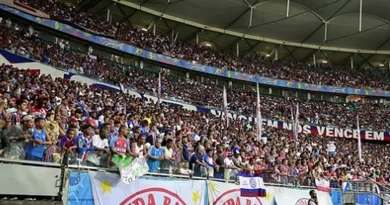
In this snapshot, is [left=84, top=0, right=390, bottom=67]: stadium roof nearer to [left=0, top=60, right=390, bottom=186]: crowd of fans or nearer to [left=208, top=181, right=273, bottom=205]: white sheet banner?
[left=0, top=60, right=390, bottom=186]: crowd of fans

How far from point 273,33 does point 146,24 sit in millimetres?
11769

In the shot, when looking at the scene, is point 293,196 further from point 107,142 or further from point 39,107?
point 39,107

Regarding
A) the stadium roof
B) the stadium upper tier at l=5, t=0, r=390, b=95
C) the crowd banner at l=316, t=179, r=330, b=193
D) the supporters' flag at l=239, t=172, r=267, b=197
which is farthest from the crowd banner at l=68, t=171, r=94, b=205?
the stadium roof

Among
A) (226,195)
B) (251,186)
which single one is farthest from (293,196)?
(226,195)

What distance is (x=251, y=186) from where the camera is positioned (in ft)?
35.4

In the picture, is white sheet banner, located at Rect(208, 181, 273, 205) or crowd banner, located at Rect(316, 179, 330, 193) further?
crowd banner, located at Rect(316, 179, 330, 193)

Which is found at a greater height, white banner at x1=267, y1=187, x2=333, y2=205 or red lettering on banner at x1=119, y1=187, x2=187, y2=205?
red lettering on banner at x1=119, y1=187, x2=187, y2=205

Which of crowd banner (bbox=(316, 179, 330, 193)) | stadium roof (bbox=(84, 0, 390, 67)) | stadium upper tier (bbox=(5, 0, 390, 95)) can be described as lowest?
crowd banner (bbox=(316, 179, 330, 193))

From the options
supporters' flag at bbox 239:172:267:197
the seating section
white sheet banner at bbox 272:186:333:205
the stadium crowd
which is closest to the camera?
the stadium crowd

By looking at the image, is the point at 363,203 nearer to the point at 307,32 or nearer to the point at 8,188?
the point at 8,188

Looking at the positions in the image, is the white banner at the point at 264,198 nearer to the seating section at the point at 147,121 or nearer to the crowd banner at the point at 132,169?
the seating section at the point at 147,121

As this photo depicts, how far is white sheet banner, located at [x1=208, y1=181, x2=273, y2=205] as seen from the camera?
9.99 meters

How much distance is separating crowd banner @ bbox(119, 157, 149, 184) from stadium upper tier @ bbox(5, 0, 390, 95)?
796 inches

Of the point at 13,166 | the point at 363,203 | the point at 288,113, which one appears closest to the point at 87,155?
the point at 13,166
